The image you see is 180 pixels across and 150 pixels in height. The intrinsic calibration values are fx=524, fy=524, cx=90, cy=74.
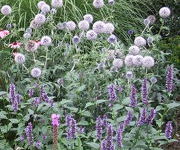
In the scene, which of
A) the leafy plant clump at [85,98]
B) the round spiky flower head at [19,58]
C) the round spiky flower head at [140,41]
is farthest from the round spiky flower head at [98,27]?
the round spiky flower head at [19,58]

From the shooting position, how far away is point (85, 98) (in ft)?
12.6

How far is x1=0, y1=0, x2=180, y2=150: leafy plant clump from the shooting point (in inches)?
121

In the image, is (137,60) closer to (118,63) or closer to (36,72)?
(118,63)

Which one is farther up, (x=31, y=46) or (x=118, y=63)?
(x=31, y=46)

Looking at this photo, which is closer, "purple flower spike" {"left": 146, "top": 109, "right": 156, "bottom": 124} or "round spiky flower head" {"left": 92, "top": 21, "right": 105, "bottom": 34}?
"purple flower spike" {"left": 146, "top": 109, "right": 156, "bottom": 124}

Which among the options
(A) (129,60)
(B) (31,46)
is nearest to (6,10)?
(B) (31,46)

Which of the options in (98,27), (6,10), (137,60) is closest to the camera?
(137,60)

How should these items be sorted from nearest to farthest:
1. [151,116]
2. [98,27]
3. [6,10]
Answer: [151,116] → [98,27] → [6,10]

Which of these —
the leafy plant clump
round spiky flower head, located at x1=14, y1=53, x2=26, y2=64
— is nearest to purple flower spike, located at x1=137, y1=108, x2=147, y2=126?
the leafy plant clump

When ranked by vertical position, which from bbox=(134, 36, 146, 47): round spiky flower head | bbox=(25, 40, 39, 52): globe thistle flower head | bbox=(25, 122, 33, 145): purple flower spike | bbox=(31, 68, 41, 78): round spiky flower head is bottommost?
bbox=(25, 122, 33, 145): purple flower spike

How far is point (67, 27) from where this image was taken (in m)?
4.69

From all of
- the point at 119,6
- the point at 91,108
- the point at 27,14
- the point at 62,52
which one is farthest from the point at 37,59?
the point at 119,6

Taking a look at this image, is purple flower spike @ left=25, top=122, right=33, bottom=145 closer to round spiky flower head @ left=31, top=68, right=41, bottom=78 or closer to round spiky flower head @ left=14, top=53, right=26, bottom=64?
round spiky flower head @ left=31, top=68, right=41, bottom=78

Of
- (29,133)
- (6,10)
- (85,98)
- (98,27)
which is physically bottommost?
(29,133)
